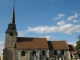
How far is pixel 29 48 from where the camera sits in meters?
39.2

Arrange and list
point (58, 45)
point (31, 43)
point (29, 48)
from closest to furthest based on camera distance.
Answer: point (29, 48), point (31, 43), point (58, 45)

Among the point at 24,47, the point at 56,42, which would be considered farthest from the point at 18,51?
the point at 56,42

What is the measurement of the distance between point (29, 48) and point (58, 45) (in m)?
8.83

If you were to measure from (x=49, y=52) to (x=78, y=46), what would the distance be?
1205 centimetres

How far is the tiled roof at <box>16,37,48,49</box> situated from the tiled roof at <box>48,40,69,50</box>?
2136 mm

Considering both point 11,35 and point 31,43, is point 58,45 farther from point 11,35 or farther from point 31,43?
point 11,35

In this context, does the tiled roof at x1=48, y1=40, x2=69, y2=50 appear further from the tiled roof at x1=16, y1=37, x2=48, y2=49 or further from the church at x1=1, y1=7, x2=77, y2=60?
the tiled roof at x1=16, y1=37, x2=48, y2=49

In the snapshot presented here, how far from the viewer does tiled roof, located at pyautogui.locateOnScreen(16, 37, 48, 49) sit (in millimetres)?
39438

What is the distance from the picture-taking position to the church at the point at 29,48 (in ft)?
127

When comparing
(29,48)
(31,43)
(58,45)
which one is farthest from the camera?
(58,45)

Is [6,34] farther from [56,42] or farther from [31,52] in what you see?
[56,42]

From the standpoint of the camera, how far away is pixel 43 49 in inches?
1555

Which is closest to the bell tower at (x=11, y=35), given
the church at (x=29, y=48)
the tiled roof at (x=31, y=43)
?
the church at (x=29, y=48)

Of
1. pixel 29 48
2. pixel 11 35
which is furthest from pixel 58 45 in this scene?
pixel 11 35
